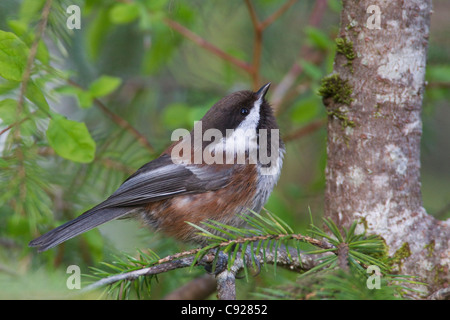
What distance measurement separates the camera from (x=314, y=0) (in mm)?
3260

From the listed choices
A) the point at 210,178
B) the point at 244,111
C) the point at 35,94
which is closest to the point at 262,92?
the point at 244,111

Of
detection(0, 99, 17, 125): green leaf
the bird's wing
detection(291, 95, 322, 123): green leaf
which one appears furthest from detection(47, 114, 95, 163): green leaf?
detection(291, 95, 322, 123): green leaf

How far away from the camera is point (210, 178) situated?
2.20 meters

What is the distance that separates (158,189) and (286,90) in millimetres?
1175

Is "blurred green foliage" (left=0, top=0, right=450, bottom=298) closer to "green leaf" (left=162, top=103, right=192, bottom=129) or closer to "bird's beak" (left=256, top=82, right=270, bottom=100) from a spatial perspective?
"green leaf" (left=162, top=103, right=192, bottom=129)

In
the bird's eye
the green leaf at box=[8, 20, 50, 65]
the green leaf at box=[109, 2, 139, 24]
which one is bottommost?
the green leaf at box=[8, 20, 50, 65]

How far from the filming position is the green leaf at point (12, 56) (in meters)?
1.38

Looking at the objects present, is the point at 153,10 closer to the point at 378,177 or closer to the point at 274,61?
the point at 274,61

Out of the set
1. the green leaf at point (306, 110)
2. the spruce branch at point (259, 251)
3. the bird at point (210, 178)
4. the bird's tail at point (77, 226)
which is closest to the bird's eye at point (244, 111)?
the bird at point (210, 178)

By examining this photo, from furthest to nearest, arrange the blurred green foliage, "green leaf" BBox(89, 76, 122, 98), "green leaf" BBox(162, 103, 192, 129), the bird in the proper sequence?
"green leaf" BBox(162, 103, 192, 129) → the bird → "green leaf" BBox(89, 76, 122, 98) → the blurred green foliage

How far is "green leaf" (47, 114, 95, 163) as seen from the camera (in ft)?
5.03

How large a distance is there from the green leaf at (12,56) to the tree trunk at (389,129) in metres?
1.12

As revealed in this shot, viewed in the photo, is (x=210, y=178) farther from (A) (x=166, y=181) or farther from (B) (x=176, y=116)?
(B) (x=176, y=116)
